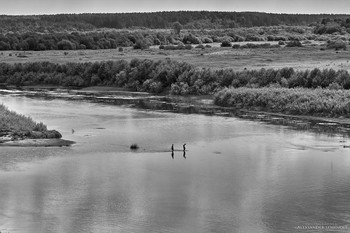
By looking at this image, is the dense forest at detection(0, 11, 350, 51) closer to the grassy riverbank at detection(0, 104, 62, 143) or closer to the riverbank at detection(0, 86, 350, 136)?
the riverbank at detection(0, 86, 350, 136)

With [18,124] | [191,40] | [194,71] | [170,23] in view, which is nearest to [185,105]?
[194,71]

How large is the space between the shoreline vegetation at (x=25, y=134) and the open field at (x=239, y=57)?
23.4 metres

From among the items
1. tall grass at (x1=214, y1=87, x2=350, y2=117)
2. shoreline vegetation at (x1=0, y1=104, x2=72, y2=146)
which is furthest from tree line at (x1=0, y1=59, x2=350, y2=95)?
shoreline vegetation at (x1=0, y1=104, x2=72, y2=146)

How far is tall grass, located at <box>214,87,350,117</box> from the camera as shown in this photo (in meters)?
33.9

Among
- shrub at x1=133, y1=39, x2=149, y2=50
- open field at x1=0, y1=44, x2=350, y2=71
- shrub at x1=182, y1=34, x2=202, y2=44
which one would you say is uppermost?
shrub at x1=182, y1=34, x2=202, y2=44

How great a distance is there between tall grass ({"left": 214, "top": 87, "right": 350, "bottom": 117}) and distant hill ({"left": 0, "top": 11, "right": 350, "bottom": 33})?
353 ft

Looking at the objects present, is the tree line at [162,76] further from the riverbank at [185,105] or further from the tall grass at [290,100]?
the tall grass at [290,100]

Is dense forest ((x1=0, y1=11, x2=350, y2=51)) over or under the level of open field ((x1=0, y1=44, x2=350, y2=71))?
over

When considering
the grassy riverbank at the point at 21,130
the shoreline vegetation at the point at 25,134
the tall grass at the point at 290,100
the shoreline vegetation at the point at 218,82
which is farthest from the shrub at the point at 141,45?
the shoreline vegetation at the point at 25,134

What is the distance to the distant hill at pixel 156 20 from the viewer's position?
5969 inches

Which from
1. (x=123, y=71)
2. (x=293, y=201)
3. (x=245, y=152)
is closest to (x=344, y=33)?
(x=123, y=71)

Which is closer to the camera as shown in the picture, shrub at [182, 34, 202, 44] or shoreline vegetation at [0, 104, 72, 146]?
shoreline vegetation at [0, 104, 72, 146]

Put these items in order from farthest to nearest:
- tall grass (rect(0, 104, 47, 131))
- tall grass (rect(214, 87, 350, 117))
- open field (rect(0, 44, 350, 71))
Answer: open field (rect(0, 44, 350, 71)), tall grass (rect(214, 87, 350, 117)), tall grass (rect(0, 104, 47, 131))

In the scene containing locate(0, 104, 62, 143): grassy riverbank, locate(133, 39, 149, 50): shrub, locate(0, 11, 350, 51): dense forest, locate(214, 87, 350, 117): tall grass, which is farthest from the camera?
locate(0, 11, 350, 51): dense forest
